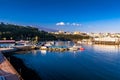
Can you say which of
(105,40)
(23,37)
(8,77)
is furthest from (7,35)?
(8,77)

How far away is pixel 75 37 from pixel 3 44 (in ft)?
387

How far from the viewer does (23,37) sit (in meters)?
111

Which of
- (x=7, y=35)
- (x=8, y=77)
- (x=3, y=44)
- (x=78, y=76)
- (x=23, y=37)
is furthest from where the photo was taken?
(x=23, y=37)

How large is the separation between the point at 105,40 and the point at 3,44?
84.3m

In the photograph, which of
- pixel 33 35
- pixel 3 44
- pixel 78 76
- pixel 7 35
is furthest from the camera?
pixel 33 35

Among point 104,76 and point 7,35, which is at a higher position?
point 7,35

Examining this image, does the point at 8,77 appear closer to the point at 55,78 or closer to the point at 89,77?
the point at 55,78

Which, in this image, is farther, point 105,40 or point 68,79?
point 105,40

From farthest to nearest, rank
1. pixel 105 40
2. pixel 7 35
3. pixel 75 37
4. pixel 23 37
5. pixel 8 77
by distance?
1. pixel 75 37
2. pixel 105 40
3. pixel 23 37
4. pixel 7 35
5. pixel 8 77

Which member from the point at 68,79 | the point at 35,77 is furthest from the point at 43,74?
the point at 68,79

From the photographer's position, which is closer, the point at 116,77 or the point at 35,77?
the point at 35,77

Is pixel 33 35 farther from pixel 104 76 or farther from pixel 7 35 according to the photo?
pixel 104 76

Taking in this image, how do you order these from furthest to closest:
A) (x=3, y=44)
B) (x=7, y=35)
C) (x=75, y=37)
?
(x=75, y=37), (x=7, y=35), (x=3, y=44)

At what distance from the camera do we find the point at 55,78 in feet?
79.5
